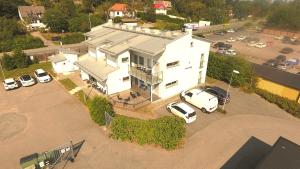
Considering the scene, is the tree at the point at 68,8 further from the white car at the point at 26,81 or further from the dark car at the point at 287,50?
the dark car at the point at 287,50

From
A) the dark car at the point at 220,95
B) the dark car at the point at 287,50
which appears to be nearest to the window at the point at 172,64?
the dark car at the point at 220,95

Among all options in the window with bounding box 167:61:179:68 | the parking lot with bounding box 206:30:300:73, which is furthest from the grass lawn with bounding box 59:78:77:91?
the parking lot with bounding box 206:30:300:73

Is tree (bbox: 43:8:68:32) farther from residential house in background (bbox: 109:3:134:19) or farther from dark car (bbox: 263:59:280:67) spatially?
dark car (bbox: 263:59:280:67)

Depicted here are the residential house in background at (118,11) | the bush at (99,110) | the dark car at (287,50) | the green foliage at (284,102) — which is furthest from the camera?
the residential house in background at (118,11)

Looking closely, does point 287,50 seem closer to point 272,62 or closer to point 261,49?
point 261,49

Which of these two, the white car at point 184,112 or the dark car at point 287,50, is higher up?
the dark car at point 287,50

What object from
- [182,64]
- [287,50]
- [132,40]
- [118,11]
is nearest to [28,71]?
[132,40]

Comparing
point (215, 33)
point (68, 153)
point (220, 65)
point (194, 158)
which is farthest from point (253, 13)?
point (68, 153)
